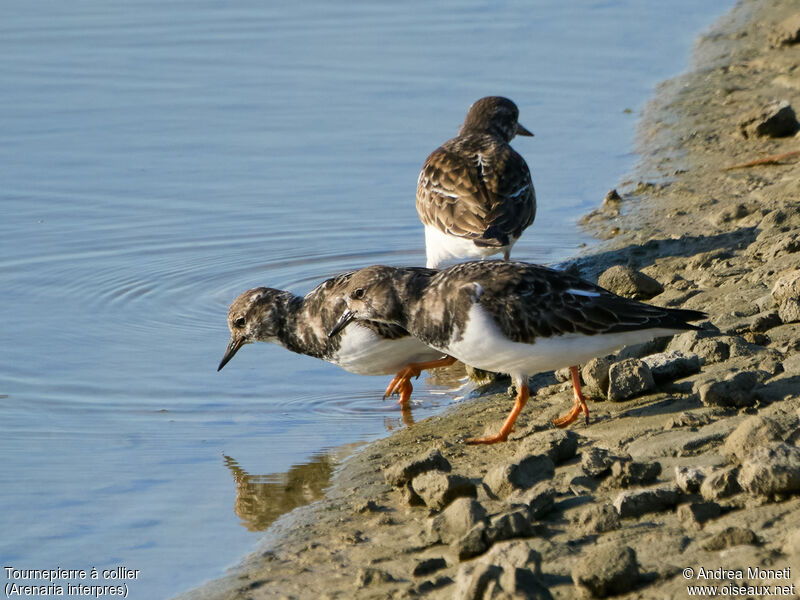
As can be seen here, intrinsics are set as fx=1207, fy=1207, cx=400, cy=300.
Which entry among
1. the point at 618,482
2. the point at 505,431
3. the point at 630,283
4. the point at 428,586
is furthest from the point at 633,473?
the point at 630,283

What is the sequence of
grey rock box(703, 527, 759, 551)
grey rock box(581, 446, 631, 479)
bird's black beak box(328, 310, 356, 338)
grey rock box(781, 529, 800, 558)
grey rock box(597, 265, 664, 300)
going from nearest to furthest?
grey rock box(781, 529, 800, 558) < grey rock box(703, 527, 759, 551) < grey rock box(581, 446, 631, 479) < bird's black beak box(328, 310, 356, 338) < grey rock box(597, 265, 664, 300)

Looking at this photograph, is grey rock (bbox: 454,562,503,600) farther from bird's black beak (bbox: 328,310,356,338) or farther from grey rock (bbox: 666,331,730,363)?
bird's black beak (bbox: 328,310,356,338)

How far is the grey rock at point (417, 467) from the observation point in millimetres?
5188

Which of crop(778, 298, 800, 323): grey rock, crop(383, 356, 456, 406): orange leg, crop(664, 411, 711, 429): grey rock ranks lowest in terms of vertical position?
crop(664, 411, 711, 429): grey rock

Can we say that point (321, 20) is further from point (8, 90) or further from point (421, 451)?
point (421, 451)

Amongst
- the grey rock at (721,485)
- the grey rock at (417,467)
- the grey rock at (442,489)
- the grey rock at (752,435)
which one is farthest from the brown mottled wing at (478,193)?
the grey rock at (721,485)

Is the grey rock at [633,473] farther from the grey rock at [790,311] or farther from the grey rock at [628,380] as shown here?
the grey rock at [790,311]

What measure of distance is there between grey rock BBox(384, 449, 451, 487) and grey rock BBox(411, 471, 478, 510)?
0.18 metres

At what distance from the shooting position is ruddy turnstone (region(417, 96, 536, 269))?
7.75 m

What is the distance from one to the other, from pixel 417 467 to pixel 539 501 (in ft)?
2.52

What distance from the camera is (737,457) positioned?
4.59m

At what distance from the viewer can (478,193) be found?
8.01 metres

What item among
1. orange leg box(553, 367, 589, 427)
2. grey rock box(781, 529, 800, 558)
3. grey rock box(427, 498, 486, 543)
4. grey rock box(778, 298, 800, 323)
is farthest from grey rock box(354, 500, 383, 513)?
grey rock box(778, 298, 800, 323)

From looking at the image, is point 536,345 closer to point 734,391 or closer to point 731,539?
point 734,391
